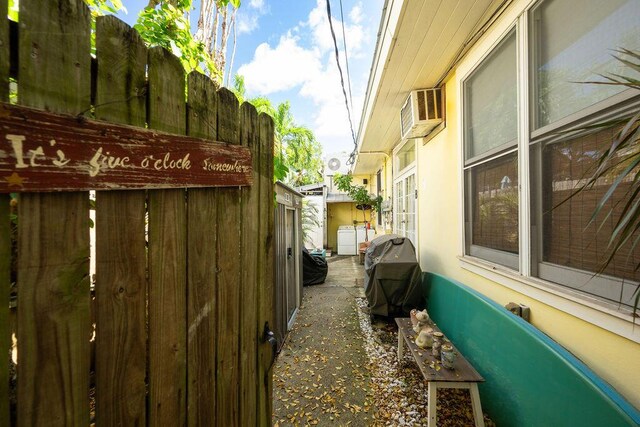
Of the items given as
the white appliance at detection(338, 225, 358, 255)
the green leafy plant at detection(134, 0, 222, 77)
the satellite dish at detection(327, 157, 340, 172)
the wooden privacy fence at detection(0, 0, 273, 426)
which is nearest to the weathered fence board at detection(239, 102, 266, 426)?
the wooden privacy fence at detection(0, 0, 273, 426)

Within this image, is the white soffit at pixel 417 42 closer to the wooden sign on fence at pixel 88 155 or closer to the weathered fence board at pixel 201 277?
the weathered fence board at pixel 201 277

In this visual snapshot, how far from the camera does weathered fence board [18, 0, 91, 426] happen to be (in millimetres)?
565

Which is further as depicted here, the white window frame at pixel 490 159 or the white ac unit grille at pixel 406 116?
the white ac unit grille at pixel 406 116

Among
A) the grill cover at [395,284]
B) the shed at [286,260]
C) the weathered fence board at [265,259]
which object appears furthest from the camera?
the grill cover at [395,284]

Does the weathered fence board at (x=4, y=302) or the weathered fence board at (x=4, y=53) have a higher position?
the weathered fence board at (x=4, y=53)

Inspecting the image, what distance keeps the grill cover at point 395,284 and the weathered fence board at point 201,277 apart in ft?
8.90

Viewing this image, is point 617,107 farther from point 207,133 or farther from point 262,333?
point 262,333

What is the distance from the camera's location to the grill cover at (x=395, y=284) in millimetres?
3277

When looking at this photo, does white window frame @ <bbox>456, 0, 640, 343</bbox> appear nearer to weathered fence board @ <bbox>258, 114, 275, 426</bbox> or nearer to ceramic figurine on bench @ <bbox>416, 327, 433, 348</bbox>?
ceramic figurine on bench @ <bbox>416, 327, 433, 348</bbox>

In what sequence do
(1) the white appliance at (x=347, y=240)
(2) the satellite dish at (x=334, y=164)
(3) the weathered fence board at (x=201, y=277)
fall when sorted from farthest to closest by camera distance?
1. (2) the satellite dish at (x=334, y=164)
2. (1) the white appliance at (x=347, y=240)
3. (3) the weathered fence board at (x=201, y=277)

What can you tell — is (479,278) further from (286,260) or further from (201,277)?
(201,277)

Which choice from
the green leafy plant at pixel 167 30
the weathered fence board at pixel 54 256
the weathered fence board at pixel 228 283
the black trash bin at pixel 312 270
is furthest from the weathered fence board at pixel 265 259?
the black trash bin at pixel 312 270

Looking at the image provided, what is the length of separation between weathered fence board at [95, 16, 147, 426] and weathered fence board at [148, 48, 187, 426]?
0.03m

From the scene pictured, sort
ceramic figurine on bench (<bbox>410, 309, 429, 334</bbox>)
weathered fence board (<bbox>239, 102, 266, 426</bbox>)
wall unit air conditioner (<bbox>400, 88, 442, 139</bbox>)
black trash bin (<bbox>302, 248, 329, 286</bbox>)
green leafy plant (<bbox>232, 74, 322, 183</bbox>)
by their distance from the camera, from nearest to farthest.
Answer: weathered fence board (<bbox>239, 102, 266, 426</bbox>) < ceramic figurine on bench (<bbox>410, 309, 429, 334</bbox>) < wall unit air conditioner (<bbox>400, 88, 442, 139</bbox>) < black trash bin (<bbox>302, 248, 329, 286</bbox>) < green leafy plant (<bbox>232, 74, 322, 183</bbox>)
